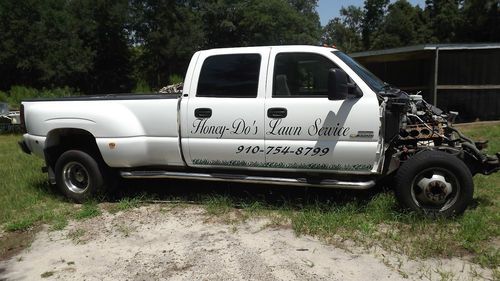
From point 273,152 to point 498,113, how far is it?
12079mm

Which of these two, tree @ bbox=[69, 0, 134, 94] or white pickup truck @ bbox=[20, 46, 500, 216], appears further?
tree @ bbox=[69, 0, 134, 94]

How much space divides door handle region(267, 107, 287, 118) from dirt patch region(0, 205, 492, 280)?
1.21 meters

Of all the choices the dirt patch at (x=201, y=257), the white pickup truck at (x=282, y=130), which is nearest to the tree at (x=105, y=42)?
the white pickup truck at (x=282, y=130)

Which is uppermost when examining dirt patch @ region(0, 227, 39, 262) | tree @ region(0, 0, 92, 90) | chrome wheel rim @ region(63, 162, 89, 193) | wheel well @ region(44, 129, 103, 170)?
tree @ region(0, 0, 92, 90)

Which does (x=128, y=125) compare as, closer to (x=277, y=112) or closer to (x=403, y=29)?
(x=277, y=112)

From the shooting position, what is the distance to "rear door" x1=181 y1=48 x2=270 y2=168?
5.79 metres

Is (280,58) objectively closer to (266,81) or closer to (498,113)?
(266,81)

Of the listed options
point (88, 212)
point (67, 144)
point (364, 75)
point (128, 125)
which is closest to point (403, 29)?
point (364, 75)

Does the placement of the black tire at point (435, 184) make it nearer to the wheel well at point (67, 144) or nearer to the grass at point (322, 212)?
the grass at point (322, 212)

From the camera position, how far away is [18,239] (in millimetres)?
5594

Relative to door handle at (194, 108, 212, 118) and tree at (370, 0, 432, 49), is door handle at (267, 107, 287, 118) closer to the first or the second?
A: door handle at (194, 108, 212, 118)

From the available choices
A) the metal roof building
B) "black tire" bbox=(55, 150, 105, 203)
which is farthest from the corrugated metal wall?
"black tire" bbox=(55, 150, 105, 203)

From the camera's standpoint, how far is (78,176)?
22.4ft

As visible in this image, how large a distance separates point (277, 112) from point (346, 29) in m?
91.4
